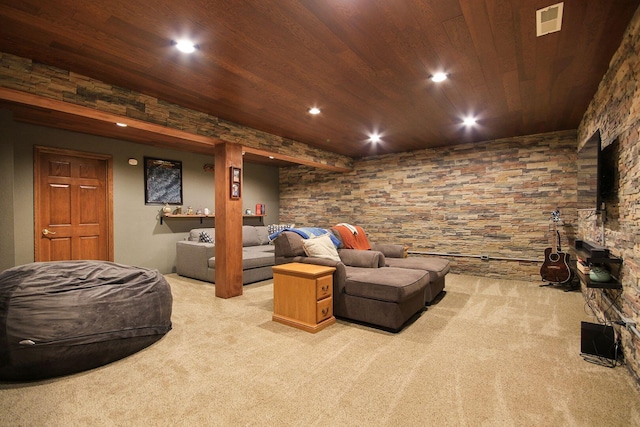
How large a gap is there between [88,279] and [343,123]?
3461mm

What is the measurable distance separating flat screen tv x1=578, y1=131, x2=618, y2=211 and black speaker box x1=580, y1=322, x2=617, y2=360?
3.46ft

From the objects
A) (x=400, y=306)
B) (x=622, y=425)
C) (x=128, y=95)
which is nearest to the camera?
(x=622, y=425)

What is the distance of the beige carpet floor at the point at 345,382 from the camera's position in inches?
68.4

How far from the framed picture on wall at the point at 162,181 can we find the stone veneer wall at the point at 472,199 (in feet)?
11.1

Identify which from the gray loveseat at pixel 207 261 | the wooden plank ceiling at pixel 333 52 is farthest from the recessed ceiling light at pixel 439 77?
the gray loveseat at pixel 207 261

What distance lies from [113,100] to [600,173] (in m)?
4.65

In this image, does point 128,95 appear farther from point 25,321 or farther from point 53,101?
point 25,321

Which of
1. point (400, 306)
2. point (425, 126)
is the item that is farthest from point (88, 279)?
point (425, 126)

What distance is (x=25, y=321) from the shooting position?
212 cm

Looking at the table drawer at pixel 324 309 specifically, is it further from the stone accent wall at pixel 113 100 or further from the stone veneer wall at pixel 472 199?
the stone veneer wall at pixel 472 199

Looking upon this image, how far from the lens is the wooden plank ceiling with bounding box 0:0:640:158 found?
1944 millimetres

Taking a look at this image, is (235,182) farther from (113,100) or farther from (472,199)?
(472,199)

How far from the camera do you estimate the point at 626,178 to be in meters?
2.29

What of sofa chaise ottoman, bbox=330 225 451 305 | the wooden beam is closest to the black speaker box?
sofa chaise ottoman, bbox=330 225 451 305
